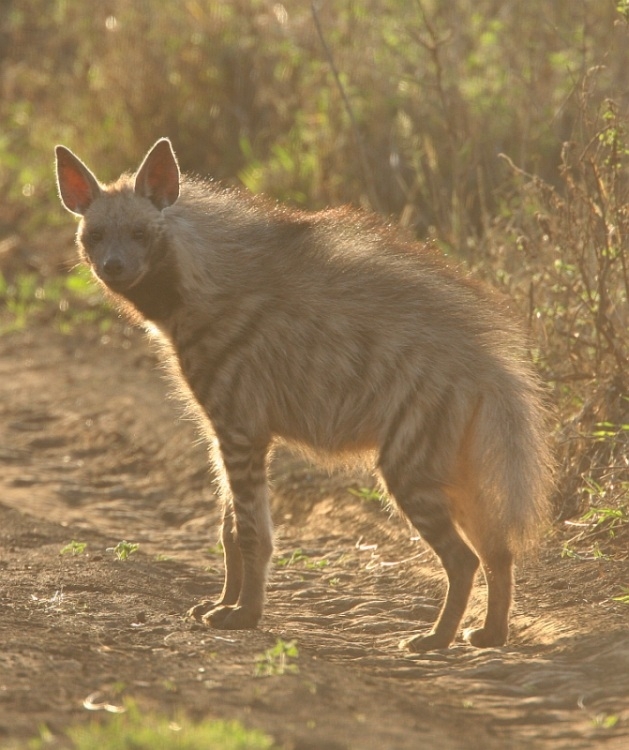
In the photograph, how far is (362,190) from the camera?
8734mm

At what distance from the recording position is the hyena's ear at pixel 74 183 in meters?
5.02

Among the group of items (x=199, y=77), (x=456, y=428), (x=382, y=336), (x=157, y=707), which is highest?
(x=199, y=77)

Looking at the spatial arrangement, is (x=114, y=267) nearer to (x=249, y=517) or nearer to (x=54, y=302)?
(x=249, y=517)

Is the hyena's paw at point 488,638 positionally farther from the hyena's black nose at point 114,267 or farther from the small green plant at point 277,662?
the hyena's black nose at point 114,267

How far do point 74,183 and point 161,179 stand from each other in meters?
0.37

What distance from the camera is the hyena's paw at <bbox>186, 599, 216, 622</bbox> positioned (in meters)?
4.61

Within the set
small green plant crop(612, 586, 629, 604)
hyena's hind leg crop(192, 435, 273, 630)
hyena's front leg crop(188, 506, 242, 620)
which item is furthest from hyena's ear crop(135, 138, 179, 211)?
small green plant crop(612, 586, 629, 604)

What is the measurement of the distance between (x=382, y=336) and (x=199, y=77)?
677 cm

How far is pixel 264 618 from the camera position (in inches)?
187

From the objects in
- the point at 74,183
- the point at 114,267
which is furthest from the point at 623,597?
the point at 74,183

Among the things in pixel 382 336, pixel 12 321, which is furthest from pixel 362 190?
pixel 382 336

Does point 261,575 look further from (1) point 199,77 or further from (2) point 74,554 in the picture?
(1) point 199,77

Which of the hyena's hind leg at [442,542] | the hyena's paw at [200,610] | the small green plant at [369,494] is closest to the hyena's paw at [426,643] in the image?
the hyena's hind leg at [442,542]

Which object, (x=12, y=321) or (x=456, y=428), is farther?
(x=12, y=321)
